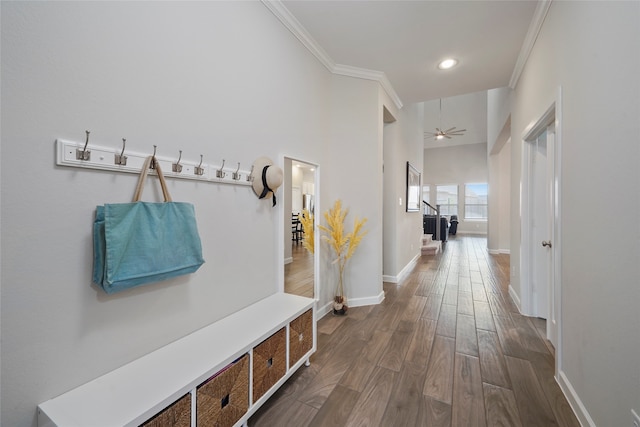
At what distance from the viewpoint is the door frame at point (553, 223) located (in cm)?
176

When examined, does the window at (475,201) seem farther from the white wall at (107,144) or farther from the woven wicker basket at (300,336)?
the white wall at (107,144)

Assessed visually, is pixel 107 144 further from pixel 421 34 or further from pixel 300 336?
pixel 421 34

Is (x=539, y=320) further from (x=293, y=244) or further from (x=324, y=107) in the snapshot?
(x=324, y=107)

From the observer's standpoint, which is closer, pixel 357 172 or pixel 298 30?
pixel 298 30

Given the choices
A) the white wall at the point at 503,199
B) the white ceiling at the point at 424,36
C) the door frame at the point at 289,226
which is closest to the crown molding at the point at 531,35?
the white ceiling at the point at 424,36

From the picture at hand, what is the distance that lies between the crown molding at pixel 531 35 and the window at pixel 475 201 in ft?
28.1

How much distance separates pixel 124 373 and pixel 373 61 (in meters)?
3.26

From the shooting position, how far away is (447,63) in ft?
9.60

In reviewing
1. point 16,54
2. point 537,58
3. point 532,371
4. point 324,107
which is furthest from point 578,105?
point 16,54

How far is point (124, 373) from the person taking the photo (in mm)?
1122

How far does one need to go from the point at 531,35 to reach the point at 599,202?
6.32 feet

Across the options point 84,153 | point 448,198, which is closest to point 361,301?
point 84,153

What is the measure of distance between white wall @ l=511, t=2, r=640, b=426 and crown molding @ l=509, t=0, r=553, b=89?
0.16 m

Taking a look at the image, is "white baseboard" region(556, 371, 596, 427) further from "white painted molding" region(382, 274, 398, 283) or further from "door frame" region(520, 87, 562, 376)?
"white painted molding" region(382, 274, 398, 283)
